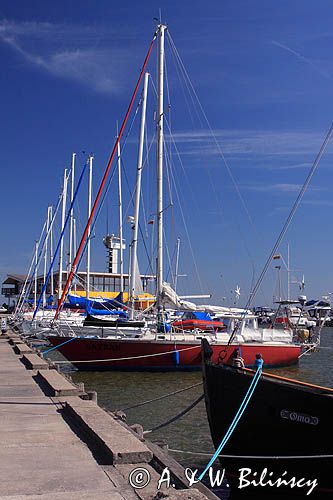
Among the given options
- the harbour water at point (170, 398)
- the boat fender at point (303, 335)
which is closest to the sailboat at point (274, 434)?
the harbour water at point (170, 398)

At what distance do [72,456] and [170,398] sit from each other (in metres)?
12.4

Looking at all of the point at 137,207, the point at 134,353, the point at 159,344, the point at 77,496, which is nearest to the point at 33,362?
the point at 134,353

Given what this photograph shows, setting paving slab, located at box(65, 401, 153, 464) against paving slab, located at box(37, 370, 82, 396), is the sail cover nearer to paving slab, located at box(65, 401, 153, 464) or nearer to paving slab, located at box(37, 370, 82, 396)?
paving slab, located at box(37, 370, 82, 396)

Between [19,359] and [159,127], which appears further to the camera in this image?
[159,127]

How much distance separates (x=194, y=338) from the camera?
Answer: 2627 centimetres

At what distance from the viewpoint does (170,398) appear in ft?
62.1

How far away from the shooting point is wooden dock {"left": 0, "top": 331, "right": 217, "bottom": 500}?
18.5 feet

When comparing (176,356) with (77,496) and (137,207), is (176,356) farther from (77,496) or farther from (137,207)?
(77,496)

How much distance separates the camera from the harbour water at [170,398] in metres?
12.6

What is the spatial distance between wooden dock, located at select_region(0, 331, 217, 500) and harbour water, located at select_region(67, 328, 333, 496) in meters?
2.16

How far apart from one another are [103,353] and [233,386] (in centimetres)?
1633

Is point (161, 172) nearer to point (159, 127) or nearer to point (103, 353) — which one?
point (159, 127)

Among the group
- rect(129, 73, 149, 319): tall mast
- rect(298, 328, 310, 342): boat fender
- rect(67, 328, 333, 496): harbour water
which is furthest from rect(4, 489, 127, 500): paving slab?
rect(298, 328, 310, 342): boat fender

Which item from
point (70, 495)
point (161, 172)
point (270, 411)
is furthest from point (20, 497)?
point (161, 172)
